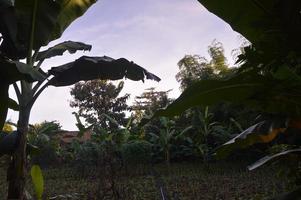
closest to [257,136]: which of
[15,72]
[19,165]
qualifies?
[15,72]

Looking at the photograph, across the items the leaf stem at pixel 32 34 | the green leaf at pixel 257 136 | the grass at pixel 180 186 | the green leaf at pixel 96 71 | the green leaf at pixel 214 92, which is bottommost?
the grass at pixel 180 186

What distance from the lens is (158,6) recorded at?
3.23 metres

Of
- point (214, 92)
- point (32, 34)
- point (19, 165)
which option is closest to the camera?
point (214, 92)

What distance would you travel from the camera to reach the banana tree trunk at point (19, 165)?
3.56m

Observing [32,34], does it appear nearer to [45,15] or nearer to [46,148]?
[45,15]

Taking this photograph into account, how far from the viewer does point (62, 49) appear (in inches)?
187

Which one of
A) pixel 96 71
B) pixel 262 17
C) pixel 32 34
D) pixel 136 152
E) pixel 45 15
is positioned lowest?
pixel 262 17

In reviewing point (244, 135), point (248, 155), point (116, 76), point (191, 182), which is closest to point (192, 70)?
point (248, 155)

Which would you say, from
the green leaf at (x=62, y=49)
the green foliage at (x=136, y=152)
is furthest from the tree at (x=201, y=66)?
the green leaf at (x=62, y=49)

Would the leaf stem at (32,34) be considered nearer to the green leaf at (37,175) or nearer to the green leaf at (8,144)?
the green leaf at (8,144)

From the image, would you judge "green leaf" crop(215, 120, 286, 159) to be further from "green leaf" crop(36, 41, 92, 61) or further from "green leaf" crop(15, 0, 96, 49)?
"green leaf" crop(36, 41, 92, 61)

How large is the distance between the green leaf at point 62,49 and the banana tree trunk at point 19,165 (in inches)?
31.3

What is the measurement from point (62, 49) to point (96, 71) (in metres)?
0.64

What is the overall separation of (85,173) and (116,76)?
19.3ft
